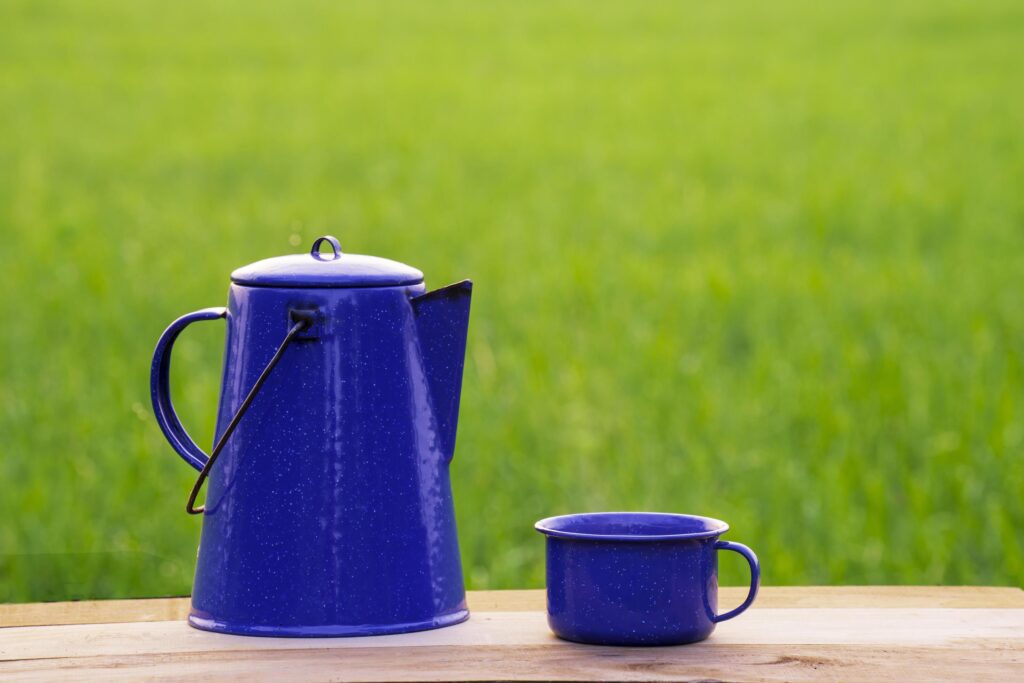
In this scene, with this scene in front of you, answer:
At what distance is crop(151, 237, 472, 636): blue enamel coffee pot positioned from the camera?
1.29 meters

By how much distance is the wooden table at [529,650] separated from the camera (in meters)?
1.19

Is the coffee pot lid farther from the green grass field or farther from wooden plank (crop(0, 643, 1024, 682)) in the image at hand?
the green grass field

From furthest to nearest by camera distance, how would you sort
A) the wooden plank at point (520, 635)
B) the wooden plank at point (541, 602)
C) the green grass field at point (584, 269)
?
the green grass field at point (584, 269) < the wooden plank at point (541, 602) < the wooden plank at point (520, 635)

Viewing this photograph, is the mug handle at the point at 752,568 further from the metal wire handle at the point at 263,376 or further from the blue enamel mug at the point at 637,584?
the metal wire handle at the point at 263,376

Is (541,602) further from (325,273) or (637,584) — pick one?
(325,273)

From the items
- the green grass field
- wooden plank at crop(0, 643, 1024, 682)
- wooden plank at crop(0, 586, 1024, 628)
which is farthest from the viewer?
the green grass field

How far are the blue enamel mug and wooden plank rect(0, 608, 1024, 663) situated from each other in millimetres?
38

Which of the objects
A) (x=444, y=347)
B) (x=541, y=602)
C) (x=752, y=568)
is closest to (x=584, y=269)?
(x=541, y=602)

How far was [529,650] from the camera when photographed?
49.9 inches

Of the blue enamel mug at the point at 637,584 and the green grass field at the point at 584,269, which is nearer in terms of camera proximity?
the blue enamel mug at the point at 637,584

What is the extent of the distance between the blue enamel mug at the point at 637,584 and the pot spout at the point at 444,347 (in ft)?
0.49

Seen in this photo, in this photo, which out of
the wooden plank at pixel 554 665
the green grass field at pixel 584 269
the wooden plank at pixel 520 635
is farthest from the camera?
the green grass field at pixel 584 269

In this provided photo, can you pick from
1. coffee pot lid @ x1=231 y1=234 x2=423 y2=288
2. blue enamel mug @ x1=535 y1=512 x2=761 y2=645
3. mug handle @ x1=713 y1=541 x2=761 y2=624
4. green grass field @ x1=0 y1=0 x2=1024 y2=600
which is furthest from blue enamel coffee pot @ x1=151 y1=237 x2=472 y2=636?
green grass field @ x1=0 y1=0 x2=1024 y2=600

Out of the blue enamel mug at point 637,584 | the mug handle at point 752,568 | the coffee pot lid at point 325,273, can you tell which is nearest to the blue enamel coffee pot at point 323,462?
the coffee pot lid at point 325,273
